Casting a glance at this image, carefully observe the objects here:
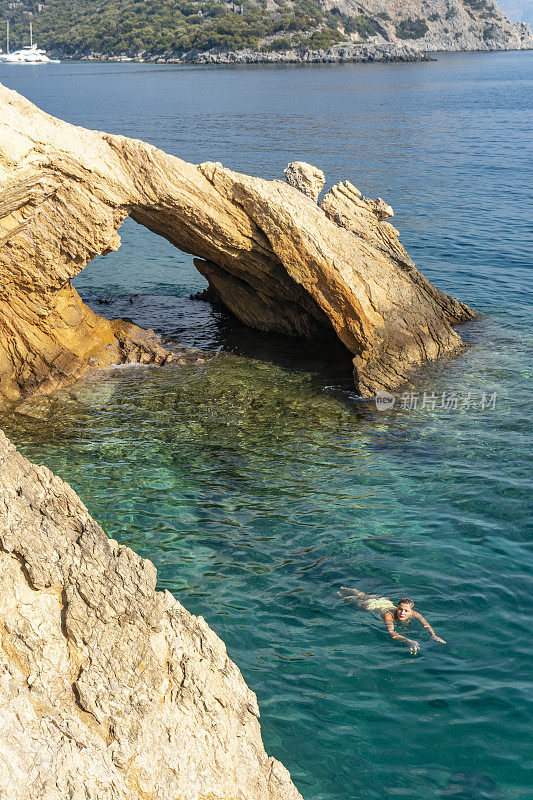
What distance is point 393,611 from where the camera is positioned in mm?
10383

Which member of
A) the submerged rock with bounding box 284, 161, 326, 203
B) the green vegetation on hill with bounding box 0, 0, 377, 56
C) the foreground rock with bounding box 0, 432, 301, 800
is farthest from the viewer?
the green vegetation on hill with bounding box 0, 0, 377, 56

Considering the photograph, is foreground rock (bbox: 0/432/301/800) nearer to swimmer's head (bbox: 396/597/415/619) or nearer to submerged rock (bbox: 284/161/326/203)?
swimmer's head (bbox: 396/597/415/619)

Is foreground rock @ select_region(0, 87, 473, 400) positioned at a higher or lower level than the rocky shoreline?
lower

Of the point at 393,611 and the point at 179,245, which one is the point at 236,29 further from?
the point at 393,611

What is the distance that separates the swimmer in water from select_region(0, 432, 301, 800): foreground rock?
Answer: 123 inches

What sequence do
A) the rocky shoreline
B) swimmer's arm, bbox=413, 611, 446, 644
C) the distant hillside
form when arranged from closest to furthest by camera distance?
1. swimmer's arm, bbox=413, 611, 446, 644
2. the rocky shoreline
3. the distant hillside

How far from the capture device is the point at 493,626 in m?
10.3

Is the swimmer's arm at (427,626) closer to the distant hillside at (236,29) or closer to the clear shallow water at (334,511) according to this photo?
the clear shallow water at (334,511)

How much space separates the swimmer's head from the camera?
33.4 feet

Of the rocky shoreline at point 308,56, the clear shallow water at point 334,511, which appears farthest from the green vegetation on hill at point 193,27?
the clear shallow water at point 334,511

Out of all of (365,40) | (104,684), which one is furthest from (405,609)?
(365,40)

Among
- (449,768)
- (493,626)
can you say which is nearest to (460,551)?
(493,626)

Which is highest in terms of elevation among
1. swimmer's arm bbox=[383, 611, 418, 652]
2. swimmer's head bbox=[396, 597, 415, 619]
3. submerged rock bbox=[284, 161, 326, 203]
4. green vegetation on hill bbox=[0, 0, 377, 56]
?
green vegetation on hill bbox=[0, 0, 377, 56]

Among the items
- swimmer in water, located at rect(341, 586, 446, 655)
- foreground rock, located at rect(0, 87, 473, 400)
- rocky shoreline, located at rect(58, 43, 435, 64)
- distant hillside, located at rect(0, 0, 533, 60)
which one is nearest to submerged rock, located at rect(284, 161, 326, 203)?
foreground rock, located at rect(0, 87, 473, 400)
